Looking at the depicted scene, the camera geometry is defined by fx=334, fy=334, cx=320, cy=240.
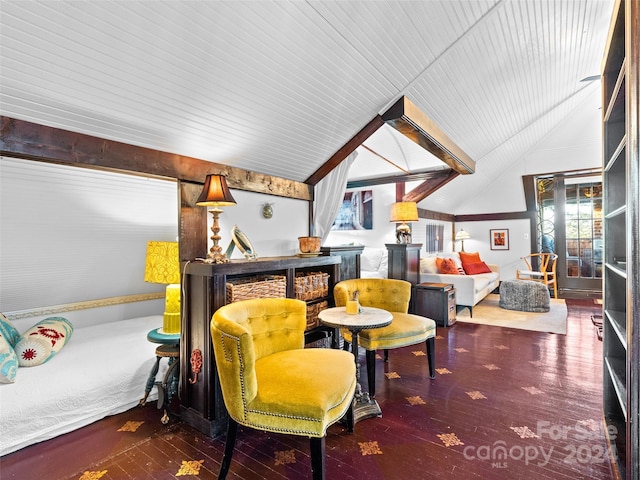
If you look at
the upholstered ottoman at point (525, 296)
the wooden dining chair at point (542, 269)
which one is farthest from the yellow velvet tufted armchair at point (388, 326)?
the wooden dining chair at point (542, 269)

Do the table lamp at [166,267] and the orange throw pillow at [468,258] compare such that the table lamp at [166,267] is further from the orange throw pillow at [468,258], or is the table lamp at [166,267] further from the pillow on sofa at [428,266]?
the orange throw pillow at [468,258]

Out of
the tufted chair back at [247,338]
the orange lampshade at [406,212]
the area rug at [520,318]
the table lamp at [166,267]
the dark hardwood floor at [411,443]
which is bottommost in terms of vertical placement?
the dark hardwood floor at [411,443]

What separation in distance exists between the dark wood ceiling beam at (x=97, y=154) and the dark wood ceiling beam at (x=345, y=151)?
2.79ft

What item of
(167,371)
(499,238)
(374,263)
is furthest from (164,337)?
(499,238)

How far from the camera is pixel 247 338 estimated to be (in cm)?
159

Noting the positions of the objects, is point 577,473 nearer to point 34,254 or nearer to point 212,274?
point 212,274

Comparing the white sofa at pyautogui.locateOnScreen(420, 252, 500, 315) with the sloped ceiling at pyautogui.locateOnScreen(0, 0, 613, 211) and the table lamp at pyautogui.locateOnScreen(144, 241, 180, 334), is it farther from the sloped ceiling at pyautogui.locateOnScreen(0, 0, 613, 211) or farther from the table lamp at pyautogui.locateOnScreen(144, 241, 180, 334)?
the table lamp at pyautogui.locateOnScreen(144, 241, 180, 334)

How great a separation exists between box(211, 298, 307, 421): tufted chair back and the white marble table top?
0.23 m

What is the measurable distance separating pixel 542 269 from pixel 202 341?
722 cm

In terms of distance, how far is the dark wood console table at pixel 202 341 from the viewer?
2139mm

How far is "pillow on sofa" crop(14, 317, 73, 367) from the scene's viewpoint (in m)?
2.40

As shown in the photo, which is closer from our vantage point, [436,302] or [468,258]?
[436,302]

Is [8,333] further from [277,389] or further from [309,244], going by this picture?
[309,244]

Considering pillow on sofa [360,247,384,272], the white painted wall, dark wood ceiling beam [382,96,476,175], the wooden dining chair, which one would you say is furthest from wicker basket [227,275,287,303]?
the wooden dining chair
